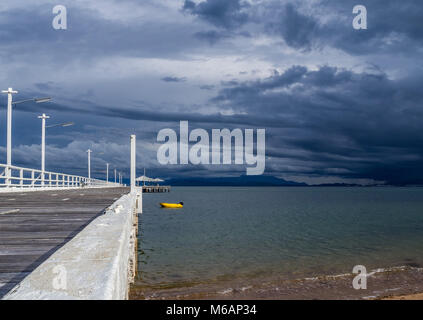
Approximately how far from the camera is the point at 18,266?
4062 mm

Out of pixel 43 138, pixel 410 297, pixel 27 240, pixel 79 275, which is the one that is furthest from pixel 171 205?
pixel 79 275

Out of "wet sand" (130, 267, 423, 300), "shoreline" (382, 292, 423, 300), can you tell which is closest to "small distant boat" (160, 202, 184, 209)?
"wet sand" (130, 267, 423, 300)

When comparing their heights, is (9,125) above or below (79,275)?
above

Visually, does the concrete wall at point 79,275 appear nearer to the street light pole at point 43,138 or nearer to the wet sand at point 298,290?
the wet sand at point 298,290

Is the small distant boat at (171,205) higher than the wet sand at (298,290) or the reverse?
the reverse

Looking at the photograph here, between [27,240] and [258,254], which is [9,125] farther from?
[27,240]

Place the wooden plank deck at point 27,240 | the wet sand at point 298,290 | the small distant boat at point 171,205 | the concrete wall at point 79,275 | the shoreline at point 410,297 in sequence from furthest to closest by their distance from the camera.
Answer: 1. the small distant boat at point 171,205
2. the wet sand at point 298,290
3. the shoreline at point 410,297
4. the wooden plank deck at point 27,240
5. the concrete wall at point 79,275

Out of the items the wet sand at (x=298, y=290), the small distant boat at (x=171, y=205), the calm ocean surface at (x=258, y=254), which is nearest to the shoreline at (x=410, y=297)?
the wet sand at (x=298, y=290)

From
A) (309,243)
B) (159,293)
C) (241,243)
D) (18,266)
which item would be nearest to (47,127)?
A: (241,243)

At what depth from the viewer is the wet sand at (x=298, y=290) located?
12.8 meters

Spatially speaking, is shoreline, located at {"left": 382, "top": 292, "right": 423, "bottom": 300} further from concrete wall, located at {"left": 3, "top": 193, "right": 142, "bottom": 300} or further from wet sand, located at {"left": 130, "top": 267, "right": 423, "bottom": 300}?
concrete wall, located at {"left": 3, "top": 193, "right": 142, "bottom": 300}

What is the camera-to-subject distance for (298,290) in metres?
13.8
